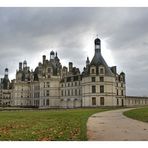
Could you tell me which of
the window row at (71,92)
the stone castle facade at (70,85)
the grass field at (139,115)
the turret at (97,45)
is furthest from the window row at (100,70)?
the grass field at (139,115)

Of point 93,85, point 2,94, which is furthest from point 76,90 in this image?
point 2,94

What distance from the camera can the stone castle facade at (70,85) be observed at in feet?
214

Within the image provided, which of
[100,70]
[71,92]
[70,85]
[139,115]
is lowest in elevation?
[139,115]

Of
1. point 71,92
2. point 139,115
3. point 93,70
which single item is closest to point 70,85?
point 71,92

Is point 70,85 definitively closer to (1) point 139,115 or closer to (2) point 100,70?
(2) point 100,70

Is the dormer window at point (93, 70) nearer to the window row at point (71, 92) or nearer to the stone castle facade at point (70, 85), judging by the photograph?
the stone castle facade at point (70, 85)

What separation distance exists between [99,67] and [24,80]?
106ft

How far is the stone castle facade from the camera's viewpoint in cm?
6538

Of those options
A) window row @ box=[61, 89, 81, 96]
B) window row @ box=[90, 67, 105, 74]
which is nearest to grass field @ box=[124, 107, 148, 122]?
window row @ box=[90, 67, 105, 74]

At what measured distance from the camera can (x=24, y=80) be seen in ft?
298

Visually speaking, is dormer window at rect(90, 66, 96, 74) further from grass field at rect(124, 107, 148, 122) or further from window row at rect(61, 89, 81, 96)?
grass field at rect(124, 107, 148, 122)

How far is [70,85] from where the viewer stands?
247ft
